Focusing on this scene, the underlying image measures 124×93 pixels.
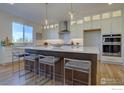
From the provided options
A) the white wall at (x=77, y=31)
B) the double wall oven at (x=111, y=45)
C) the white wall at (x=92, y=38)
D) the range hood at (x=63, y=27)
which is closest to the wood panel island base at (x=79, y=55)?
the double wall oven at (x=111, y=45)

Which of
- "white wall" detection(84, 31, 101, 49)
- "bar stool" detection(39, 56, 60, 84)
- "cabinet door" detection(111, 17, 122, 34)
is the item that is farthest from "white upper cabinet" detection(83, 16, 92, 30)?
"bar stool" detection(39, 56, 60, 84)

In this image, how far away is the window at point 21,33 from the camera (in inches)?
221

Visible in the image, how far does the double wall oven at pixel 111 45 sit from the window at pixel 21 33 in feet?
14.0

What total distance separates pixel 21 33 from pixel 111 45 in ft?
15.6

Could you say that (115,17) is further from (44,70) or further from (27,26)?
(27,26)

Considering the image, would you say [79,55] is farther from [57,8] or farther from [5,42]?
[5,42]

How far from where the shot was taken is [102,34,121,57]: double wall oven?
179 inches

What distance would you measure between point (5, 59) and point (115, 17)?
16.9 ft

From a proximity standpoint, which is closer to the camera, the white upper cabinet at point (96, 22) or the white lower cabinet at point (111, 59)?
the white lower cabinet at point (111, 59)

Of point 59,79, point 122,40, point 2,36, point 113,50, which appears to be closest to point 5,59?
point 2,36

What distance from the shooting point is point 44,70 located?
312cm

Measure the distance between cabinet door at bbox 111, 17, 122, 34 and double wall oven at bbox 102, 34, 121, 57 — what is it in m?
0.18

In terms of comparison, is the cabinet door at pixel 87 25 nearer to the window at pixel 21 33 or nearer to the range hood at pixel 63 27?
the range hood at pixel 63 27

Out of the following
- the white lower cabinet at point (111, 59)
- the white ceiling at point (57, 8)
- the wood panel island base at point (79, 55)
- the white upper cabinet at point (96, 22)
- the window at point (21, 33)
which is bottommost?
the white lower cabinet at point (111, 59)
